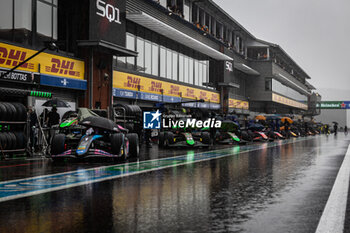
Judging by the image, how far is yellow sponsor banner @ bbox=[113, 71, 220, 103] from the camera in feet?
95.2

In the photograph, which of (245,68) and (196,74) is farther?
(245,68)

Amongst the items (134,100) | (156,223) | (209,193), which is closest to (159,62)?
(134,100)

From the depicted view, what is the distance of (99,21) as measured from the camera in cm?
2553

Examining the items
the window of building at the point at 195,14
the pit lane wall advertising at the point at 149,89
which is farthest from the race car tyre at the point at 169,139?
the window of building at the point at 195,14

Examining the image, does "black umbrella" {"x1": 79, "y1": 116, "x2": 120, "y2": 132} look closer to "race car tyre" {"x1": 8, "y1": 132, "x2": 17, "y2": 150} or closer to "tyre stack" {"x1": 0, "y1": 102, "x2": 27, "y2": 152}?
"tyre stack" {"x1": 0, "y1": 102, "x2": 27, "y2": 152}

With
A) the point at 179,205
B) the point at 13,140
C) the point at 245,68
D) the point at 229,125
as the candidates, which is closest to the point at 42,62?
the point at 13,140

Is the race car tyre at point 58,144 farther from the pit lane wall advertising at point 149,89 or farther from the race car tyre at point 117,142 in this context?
the pit lane wall advertising at point 149,89

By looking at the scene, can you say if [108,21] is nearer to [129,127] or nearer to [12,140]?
[129,127]

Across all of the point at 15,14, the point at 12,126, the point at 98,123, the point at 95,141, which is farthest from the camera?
the point at 15,14

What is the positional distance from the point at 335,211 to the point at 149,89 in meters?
27.5

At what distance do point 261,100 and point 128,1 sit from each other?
3856 cm

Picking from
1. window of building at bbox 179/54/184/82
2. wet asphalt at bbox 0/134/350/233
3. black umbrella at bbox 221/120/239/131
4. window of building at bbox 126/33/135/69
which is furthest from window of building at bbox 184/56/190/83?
wet asphalt at bbox 0/134/350/233

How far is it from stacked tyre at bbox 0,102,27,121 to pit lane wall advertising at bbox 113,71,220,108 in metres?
12.1

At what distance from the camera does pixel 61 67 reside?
23016mm
